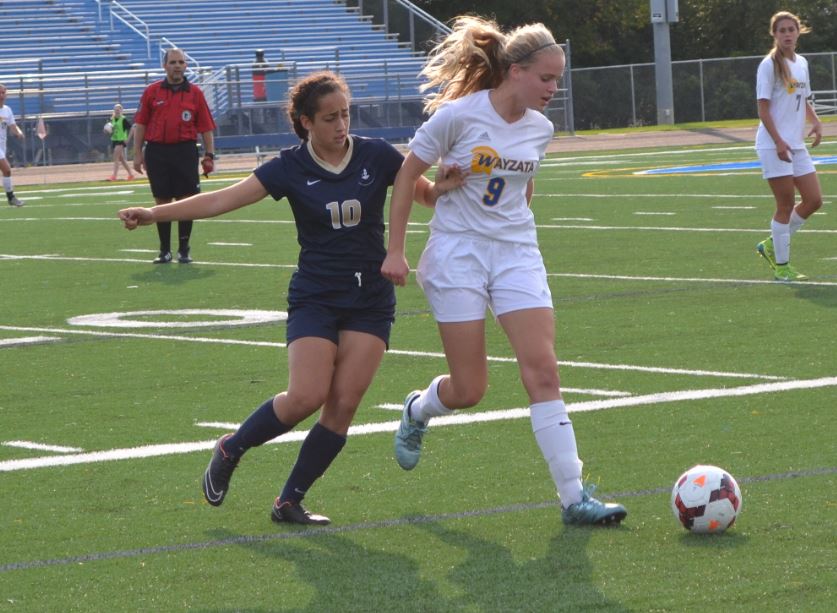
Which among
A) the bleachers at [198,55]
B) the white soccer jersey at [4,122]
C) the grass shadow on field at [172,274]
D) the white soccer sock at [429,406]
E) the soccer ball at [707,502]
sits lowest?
the grass shadow on field at [172,274]

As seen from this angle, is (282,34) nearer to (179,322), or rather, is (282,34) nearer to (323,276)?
(179,322)

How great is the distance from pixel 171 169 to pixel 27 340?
528 cm

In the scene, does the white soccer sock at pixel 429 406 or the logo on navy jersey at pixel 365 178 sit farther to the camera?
the white soccer sock at pixel 429 406

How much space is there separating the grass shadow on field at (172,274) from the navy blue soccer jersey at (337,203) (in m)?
9.08

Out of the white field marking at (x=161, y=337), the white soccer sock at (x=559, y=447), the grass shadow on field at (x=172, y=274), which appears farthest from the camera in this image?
the grass shadow on field at (x=172, y=274)

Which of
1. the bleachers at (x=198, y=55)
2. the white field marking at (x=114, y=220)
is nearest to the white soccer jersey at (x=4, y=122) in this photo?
the white field marking at (x=114, y=220)

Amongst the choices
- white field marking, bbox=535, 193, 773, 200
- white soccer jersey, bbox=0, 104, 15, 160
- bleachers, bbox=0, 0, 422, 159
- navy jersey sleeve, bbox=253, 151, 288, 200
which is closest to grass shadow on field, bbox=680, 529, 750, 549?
navy jersey sleeve, bbox=253, 151, 288, 200

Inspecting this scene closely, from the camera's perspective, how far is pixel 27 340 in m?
12.1

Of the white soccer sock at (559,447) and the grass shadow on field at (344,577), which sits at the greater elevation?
the white soccer sock at (559,447)

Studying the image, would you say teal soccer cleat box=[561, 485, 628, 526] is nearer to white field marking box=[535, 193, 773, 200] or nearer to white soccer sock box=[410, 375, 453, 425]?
white soccer sock box=[410, 375, 453, 425]

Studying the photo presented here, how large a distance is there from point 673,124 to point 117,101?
1716 centimetres

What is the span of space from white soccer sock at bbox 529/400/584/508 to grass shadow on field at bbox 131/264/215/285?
9672 millimetres

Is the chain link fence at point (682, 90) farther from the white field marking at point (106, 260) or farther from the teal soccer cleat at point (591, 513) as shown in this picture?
the teal soccer cleat at point (591, 513)

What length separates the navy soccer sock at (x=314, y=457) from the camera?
647 cm
